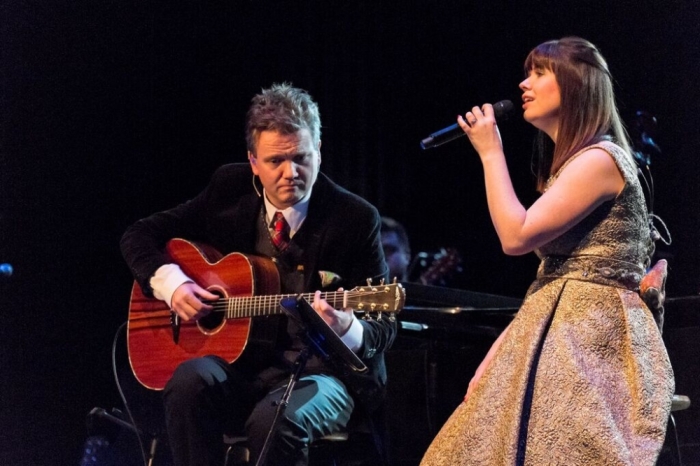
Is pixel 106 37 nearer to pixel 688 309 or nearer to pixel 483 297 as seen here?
pixel 483 297

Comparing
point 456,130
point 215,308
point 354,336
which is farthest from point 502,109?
point 215,308

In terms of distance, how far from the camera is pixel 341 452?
284 centimetres

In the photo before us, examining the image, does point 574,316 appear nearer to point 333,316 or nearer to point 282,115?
point 333,316

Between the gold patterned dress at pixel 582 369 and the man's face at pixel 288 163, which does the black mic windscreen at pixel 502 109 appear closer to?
the gold patterned dress at pixel 582 369

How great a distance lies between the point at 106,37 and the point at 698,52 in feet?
11.0

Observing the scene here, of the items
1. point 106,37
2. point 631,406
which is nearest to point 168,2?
point 106,37

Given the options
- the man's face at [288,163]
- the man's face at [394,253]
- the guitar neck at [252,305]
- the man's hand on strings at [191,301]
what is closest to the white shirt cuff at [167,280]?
the man's hand on strings at [191,301]

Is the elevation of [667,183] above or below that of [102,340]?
above

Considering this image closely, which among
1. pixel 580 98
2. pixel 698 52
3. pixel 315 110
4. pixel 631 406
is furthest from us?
pixel 698 52

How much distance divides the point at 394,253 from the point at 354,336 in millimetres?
2069

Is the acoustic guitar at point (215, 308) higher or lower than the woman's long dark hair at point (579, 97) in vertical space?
lower

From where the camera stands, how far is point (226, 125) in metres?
4.56

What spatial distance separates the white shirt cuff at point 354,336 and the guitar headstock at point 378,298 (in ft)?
0.18

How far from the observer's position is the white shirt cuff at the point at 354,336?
2604 millimetres
